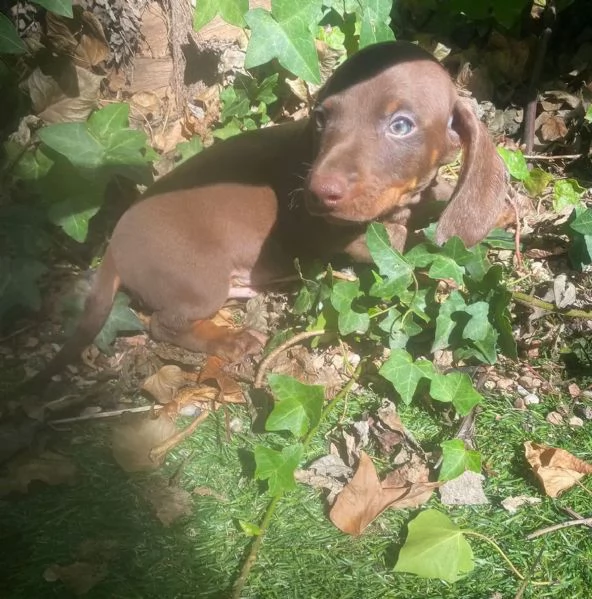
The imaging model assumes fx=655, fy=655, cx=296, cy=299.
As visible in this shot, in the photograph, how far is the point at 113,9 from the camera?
3.57m

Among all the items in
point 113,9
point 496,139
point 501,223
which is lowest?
point 501,223

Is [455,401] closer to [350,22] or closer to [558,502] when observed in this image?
[558,502]

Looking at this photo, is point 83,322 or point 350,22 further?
point 350,22

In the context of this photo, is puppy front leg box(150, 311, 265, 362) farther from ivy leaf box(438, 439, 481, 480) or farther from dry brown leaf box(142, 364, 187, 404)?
ivy leaf box(438, 439, 481, 480)

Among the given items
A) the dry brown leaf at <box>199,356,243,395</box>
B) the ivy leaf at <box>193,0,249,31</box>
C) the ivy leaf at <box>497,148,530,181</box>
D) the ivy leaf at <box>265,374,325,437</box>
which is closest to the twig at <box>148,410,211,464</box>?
the dry brown leaf at <box>199,356,243,395</box>

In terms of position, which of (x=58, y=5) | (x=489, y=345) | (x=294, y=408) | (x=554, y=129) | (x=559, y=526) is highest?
(x=58, y=5)

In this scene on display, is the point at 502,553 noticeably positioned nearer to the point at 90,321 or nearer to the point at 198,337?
the point at 198,337

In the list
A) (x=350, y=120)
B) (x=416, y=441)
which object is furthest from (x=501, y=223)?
(x=416, y=441)

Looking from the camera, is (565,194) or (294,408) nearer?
(294,408)

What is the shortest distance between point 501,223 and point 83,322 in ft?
6.75

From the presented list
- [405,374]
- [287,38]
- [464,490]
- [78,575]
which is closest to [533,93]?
[287,38]

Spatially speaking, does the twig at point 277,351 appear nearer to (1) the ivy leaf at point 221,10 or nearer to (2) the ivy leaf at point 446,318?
(2) the ivy leaf at point 446,318

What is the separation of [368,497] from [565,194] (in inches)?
78.8

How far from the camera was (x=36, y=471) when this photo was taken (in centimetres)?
229
